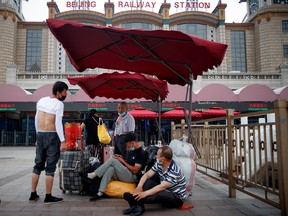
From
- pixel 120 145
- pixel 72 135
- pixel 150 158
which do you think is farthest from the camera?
pixel 120 145

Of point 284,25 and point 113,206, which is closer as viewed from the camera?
point 113,206

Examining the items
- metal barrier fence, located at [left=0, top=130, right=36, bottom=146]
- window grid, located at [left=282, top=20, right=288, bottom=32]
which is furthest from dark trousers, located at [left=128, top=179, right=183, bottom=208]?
window grid, located at [left=282, top=20, right=288, bottom=32]

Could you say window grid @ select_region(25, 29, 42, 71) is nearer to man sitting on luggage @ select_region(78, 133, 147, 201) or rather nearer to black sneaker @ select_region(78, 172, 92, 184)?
black sneaker @ select_region(78, 172, 92, 184)

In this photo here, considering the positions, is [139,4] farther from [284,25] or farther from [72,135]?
[72,135]

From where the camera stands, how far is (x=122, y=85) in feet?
24.7

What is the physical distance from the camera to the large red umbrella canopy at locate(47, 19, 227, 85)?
12.8ft

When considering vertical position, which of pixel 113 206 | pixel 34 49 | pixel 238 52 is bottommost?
pixel 113 206

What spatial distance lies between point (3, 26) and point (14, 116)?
41.4 feet

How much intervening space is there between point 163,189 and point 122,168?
40.1 inches

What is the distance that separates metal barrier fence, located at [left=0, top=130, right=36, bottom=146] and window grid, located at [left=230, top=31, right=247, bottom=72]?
24.8 metres

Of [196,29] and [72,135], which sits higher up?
[196,29]

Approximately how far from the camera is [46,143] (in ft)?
14.7

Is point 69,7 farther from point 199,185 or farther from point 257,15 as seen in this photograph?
point 199,185

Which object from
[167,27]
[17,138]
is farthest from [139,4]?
[17,138]
